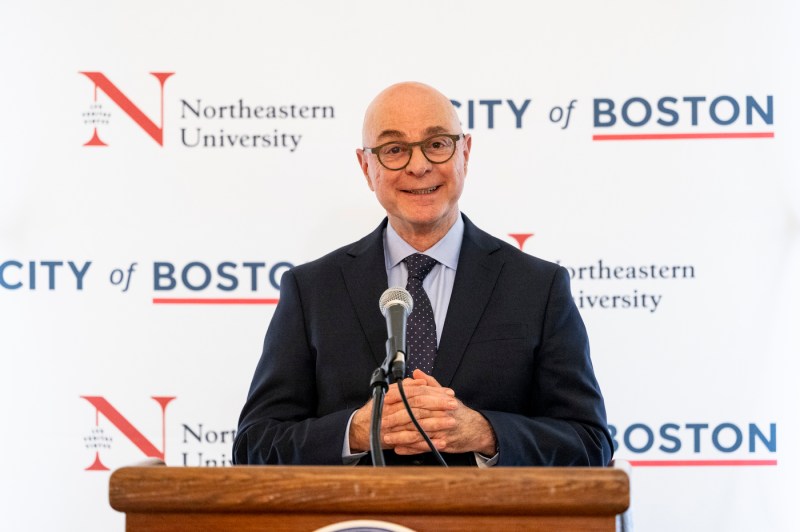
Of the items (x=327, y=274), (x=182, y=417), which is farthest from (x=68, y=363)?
(x=327, y=274)

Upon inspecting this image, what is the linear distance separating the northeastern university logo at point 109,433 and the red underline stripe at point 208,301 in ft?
0.96

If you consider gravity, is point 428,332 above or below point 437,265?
A: below

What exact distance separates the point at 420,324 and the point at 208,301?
3.38ft

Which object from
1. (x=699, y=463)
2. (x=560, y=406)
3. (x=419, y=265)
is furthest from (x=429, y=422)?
(x=699, y=463)

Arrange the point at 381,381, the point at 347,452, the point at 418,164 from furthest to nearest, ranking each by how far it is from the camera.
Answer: the point at 418,164 < the point at 347,452 < the point at 381,381

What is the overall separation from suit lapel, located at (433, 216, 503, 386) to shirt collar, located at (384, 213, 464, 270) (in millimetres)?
24

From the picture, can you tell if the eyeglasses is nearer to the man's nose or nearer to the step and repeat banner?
the man's nose

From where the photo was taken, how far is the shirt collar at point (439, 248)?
233cm

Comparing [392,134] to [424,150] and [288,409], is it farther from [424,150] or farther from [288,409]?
[288,409]

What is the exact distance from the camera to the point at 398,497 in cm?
122

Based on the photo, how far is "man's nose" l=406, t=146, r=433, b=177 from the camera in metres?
2.25

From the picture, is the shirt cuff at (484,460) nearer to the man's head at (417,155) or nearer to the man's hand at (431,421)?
the man's hand at (431,421)

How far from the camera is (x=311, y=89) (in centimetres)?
302

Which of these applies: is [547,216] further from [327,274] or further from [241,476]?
[241,476]
